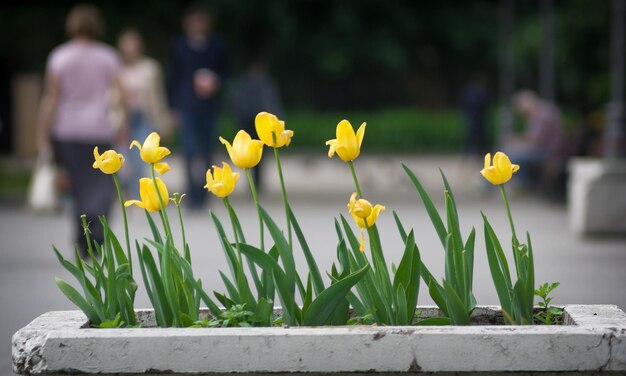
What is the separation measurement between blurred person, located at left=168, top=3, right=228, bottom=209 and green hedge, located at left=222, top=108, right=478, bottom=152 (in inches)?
716

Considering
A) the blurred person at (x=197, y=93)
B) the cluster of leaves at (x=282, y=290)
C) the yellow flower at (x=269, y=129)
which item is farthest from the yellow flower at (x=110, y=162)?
the blurred person at (x=197, y=93)

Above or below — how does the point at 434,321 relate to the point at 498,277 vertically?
below

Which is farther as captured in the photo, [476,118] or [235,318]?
[476,118]

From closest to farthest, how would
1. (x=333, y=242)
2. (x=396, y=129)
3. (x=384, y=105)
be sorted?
(x=333, y=242) < (x=396, y=129) < (x=384, y=105)

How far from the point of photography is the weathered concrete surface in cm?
1159

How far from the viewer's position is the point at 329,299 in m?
3.68

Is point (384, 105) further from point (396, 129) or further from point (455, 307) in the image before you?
point (455, 307)

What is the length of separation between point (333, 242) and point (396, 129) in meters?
21.7

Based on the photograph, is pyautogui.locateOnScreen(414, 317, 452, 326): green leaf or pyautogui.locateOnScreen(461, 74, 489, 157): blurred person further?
pyautogui.locateOnScreen(461, 74, 489, 157): blurred person

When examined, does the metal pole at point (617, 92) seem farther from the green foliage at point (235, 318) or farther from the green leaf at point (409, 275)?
the green foliage at point (235, 318)

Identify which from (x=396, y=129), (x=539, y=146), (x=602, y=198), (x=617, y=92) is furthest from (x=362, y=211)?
(x=396, y=129)

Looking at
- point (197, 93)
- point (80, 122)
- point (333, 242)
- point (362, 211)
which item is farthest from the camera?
point (197, 93)

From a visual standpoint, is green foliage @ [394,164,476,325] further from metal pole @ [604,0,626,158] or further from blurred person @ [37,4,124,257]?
metal pole @ [604,0,626,158]

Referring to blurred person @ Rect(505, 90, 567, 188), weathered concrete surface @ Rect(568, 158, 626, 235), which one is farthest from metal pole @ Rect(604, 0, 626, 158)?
blurred person @ Rect(505, 90, 567, 188)
